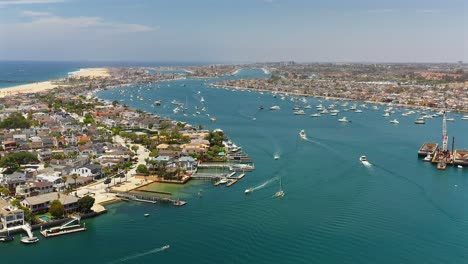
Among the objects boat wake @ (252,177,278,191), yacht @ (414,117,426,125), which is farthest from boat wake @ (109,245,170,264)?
yacht @ (414,117,426,125)

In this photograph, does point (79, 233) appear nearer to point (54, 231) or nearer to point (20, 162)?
point (54, 231)

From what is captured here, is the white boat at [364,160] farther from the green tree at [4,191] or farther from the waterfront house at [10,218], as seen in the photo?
the green tree at [4,191]

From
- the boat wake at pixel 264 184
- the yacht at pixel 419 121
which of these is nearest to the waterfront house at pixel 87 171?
the boat wake at pixel 264 184

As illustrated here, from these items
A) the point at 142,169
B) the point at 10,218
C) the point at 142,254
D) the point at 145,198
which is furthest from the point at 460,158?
the point at 10,218

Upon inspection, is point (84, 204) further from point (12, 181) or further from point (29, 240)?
point (12, 181)

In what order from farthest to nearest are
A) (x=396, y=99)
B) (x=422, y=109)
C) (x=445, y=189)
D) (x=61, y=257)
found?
(x=396, y=99) → (x=422, y=109) → (x=445, y=189) → (x=61, y=257)

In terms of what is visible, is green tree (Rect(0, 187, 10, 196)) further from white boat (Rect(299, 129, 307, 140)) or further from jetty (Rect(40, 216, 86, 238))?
white boat (Rect(299, 129, 307, 140))

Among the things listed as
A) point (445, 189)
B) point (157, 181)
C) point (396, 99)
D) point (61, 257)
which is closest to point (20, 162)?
point (157, 181)
